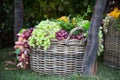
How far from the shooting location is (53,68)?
357cm

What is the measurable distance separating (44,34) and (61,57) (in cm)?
29

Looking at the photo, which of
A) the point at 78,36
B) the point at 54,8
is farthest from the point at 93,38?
the point at 54,8

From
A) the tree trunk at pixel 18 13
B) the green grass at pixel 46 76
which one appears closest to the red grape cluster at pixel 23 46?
the green grass at pixel 46 76

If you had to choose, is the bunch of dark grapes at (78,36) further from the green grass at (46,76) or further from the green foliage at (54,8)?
the green foliage at (54,8)

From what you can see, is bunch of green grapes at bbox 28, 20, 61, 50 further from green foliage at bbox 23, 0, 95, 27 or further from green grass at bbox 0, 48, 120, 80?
green foliage at bbox 23, 0, 95, 27

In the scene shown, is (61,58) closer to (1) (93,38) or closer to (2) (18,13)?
(1) (93,38)

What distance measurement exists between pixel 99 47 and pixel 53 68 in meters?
0.54

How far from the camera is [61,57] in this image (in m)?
3.53

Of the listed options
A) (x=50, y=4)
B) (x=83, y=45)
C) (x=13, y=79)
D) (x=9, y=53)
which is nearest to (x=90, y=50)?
(x=83, y=45)

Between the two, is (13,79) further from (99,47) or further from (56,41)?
(99,47)

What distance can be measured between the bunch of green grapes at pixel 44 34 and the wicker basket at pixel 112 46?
0.80m

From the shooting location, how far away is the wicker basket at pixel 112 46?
407 centimetres

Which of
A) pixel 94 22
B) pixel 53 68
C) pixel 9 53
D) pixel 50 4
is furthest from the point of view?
pixel 50 4

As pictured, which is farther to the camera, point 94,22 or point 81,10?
point 81,10
